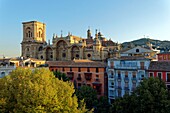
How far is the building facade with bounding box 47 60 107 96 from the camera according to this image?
4647cm

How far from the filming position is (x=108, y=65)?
4484 cm

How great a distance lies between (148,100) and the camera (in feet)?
94.2

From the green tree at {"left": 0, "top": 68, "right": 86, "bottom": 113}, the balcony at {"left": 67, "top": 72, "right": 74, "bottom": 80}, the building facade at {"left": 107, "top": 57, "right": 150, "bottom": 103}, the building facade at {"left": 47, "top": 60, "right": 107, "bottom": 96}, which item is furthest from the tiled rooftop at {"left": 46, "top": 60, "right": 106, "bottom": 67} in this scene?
the green tree at {"left": 0, "top": 68, "right": 86, "bottom": 113}

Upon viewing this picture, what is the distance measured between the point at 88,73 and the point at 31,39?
137ft

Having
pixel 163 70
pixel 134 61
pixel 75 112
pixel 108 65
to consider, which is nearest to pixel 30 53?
pixel 108 65

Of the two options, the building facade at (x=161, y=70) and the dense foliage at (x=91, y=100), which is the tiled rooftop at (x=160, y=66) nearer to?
the building facade at (x=161, y=70)

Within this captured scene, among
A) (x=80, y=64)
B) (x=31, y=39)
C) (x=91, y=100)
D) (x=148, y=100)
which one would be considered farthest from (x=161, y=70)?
(x=31, y=39)

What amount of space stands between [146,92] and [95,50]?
3748cm

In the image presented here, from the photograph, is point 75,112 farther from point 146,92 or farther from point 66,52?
point 66,52

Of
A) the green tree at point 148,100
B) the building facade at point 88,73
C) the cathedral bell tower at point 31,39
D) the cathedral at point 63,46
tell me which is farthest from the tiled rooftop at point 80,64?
the cathedral bell tower at point 31,39

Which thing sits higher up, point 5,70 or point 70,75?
point 5,70

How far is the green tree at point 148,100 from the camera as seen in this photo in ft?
93.6

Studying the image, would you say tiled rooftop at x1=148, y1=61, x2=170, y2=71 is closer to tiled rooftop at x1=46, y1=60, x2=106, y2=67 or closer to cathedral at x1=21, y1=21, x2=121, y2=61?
tiled rooftop at x1=46, y1=60, x2=106, y2=67

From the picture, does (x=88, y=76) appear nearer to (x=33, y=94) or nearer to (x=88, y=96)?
(x=88, y=96)
